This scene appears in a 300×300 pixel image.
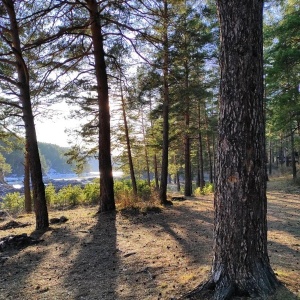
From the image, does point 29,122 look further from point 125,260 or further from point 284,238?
point 284,238

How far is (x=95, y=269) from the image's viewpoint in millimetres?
4031

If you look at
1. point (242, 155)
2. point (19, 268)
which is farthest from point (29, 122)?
point (242, 155)

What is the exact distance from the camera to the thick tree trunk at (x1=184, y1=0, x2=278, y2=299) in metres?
2.50

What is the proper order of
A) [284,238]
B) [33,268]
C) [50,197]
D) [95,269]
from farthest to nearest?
[50,197]
[284,238]
[33,268]
[95,269]

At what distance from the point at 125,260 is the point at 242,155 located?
2.81 m

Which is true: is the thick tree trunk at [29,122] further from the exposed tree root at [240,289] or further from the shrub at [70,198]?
the shrub at [70,198]

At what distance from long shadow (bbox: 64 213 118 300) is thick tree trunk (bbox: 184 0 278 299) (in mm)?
1518

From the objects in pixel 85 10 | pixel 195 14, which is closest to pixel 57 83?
pixel 85 10

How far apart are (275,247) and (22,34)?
325 inches

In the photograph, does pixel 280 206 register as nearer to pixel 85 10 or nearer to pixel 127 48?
pixel 127 48

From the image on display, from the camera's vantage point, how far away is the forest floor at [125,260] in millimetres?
3166

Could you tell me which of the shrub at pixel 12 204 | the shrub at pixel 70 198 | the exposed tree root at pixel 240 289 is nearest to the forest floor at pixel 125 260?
the exposed tree root at pixel 240 289

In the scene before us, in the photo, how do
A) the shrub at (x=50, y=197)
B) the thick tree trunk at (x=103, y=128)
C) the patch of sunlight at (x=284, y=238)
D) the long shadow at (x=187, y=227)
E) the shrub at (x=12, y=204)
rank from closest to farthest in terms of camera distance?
the long shadow at (x=187, y=227) → the patch of sunlight at (x=284, y=238) → the thick tree trunk at (x=103, y=128) → the shrub at (x=50, y=197) → the shrub at (x=12, y=204)

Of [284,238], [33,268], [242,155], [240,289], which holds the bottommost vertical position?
[33,268]
